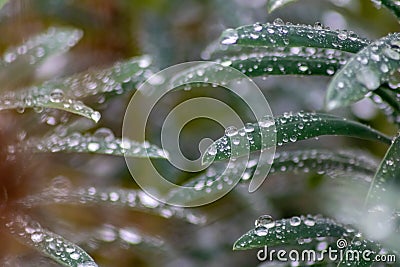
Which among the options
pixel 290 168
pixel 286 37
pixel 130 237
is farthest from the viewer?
pixel 130 237

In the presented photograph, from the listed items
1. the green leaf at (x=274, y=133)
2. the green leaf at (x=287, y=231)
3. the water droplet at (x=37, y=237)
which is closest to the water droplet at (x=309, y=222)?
the green leaf at (x=287, y=231)

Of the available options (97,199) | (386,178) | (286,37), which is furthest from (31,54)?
(386,178)

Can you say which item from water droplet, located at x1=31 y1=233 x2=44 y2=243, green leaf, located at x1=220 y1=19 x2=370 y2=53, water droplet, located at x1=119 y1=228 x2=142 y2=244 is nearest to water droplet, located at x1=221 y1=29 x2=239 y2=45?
green leaf, located at x1=220 y1=19 x2=370 y2=53

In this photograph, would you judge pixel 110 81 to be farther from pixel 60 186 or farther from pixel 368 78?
pixel 368 78

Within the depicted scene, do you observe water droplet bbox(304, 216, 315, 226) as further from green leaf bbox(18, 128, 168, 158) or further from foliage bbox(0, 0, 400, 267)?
green leaf bbox(18, 128, 168, 158)

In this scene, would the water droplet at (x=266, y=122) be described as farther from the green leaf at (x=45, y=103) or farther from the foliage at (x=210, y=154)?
the green leaf at (x=45, y=103)

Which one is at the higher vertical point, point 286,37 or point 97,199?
point 286,37

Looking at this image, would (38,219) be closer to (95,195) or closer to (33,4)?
(95,195)
